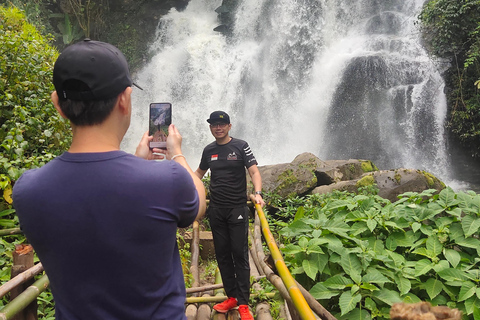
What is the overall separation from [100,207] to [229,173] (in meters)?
2.56

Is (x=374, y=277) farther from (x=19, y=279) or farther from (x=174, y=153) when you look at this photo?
(x=19, y=279)

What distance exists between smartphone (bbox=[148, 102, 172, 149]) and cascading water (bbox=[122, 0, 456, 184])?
12.4 metres

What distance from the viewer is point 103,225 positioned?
1.06m

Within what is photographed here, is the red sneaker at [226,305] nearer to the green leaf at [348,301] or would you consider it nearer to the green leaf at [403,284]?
the green leaf at [348,301]

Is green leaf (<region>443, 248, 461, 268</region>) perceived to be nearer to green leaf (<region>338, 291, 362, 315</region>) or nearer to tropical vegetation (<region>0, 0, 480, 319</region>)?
tropical vegetation (<region>0, 0, 480, 319</region>)

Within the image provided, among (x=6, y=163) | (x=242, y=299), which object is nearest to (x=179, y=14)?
(x=6, y=163)

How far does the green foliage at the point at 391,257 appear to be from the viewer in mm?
2566

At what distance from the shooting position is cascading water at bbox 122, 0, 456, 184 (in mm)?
13570

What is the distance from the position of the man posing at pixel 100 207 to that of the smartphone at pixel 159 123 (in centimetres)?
48

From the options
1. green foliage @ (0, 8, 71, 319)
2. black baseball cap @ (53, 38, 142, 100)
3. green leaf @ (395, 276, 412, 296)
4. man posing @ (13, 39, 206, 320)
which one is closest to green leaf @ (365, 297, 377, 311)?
green leaf @ (395, 276, 412, 296)

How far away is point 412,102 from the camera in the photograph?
13438mm

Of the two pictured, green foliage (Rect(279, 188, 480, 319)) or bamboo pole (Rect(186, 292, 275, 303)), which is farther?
bamboo pole (Rect(186, 292, 275, 303))

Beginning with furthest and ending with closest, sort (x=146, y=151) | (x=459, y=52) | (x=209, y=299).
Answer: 1. (x=459, y=52)
2. (x=209, y=299)
3. (x=146, y=151)

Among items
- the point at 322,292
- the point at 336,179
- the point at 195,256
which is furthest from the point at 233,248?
the point at 336,179
